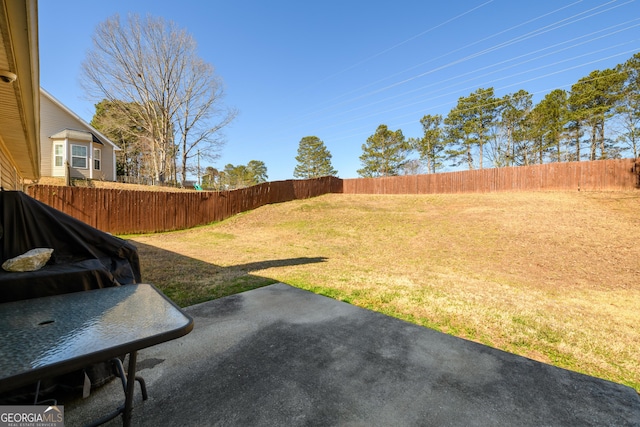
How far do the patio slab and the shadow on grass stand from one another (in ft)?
4.30

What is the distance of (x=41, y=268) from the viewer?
1.94m

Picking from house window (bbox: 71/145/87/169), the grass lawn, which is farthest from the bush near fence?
house window (bbox: 71/145/87/169)

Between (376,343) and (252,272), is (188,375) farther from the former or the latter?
(252,272)

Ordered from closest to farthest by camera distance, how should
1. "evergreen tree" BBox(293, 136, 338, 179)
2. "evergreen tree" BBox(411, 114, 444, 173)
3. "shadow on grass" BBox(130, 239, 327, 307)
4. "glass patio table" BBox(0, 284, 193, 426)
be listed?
"glass patio table" BBox(0, 284, 193, 426), "shadow on grass" BBox(130, 239, 327, 307), "evergreen tree" BBox(411, 114, 444, 173), "evergreen tree" BBox(293, 136, 338, 179)

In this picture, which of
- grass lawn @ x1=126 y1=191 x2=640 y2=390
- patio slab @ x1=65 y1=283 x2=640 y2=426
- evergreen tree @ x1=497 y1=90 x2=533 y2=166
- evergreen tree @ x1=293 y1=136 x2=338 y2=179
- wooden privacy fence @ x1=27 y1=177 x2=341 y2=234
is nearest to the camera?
patio slab @ x1=65 y1=283 x2=640 y2=426

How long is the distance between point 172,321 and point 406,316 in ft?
8.89

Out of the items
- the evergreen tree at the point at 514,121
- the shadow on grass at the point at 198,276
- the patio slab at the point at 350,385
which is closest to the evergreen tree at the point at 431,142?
the evergreen tree at the point at 514,121

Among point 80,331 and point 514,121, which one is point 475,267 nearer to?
point 80,331

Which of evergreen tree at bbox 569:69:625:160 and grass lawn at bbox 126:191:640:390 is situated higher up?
evergreen tree at bbox 569:69:625:160

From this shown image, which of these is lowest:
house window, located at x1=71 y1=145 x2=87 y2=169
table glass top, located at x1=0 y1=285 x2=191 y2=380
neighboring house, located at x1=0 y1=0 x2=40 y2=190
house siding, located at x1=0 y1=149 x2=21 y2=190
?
table glass top, located at x1=0 y1=285 x2=191 y2=380

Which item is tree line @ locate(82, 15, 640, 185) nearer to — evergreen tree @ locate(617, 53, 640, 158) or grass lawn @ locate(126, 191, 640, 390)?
evergreen tree @ locate(617, 53, 640, 158)

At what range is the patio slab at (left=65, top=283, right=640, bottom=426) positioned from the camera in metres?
1.51

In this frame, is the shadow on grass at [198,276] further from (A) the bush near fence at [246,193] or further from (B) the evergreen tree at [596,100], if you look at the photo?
(B) the evergreen tree at [596,100]

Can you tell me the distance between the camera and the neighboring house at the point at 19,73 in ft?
5.52
